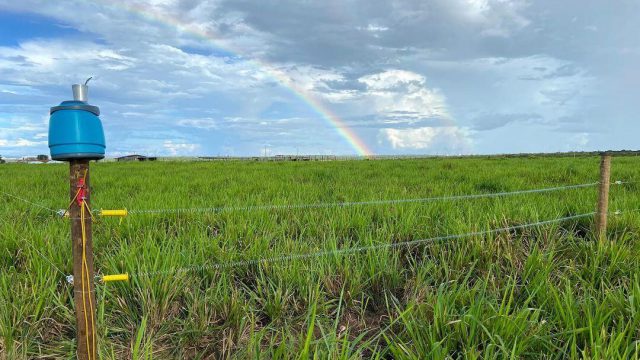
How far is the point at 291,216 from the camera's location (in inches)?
203

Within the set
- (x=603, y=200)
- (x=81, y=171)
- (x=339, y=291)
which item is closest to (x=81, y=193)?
(x=81, y=171)

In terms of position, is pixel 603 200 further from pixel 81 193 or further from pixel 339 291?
pixel 81 193

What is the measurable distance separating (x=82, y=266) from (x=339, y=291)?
5.58 ft

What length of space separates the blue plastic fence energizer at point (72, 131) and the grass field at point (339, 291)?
99 cm

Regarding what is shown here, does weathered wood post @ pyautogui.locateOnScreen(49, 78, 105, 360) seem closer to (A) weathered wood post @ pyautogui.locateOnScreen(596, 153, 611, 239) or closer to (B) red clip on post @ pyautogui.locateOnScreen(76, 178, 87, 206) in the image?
(B) red clip on post @ pyautogui.locateOnScreen(76, 178, 87, 206)

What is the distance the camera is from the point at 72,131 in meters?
1.93

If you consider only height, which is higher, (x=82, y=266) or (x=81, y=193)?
→ (x=81, y=193)

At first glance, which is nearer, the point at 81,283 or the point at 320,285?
the point at 81,283

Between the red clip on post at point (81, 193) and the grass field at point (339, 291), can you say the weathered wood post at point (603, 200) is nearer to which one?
the grass field at point (339, 291)

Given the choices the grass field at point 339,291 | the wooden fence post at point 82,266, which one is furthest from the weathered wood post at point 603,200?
the wooden fence post at point 82,266

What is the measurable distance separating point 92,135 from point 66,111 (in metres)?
0.14

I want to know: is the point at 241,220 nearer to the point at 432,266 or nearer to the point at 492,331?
the point at 432,266

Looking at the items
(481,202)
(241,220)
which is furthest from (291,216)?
(481,202)

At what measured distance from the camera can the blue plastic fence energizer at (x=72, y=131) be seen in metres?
1.93
